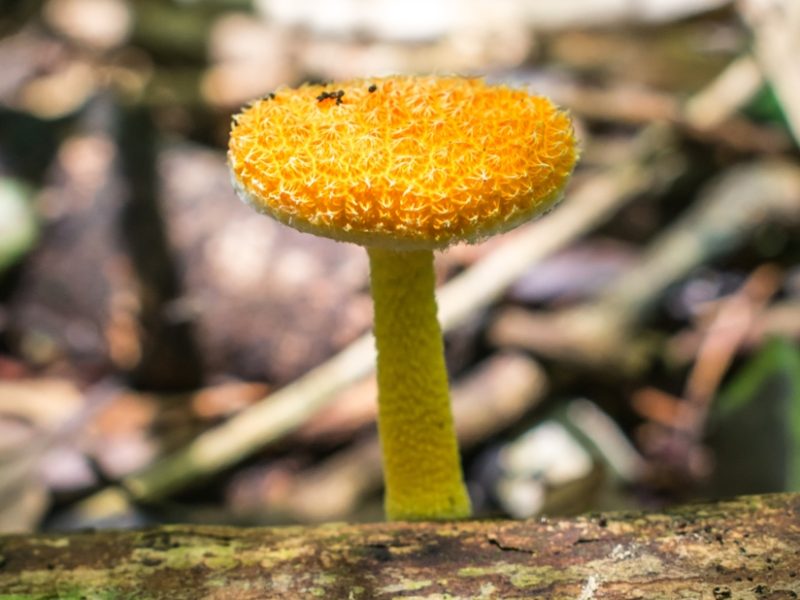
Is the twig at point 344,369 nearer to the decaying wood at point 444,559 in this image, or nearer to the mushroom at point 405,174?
the decaying wood at point 444,559

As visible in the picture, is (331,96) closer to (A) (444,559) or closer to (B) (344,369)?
(A) (444,559)

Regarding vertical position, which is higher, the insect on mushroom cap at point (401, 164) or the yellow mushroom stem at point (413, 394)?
the insect on mushroom cap at point (401, 164)

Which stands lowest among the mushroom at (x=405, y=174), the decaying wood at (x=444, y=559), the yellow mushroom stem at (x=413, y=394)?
the decaying wood at (x=444, y=559)

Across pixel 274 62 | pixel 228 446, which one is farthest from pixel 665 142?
pixel 228 446

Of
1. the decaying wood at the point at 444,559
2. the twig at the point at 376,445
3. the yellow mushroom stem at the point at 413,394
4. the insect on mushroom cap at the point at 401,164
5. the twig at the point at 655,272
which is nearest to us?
the insect on mushroom cap at the point at 401,164

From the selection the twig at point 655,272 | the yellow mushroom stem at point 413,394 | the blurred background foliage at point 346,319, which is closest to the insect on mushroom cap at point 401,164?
the yellow mushroom stem at point 413,394

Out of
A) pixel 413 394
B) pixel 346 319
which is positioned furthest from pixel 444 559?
pixel 346 319

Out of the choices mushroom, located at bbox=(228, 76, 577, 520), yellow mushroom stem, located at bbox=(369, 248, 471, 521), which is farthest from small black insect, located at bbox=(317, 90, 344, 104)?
yellow mushroom stem, located at bbox=(369, 248, 471, 521)
